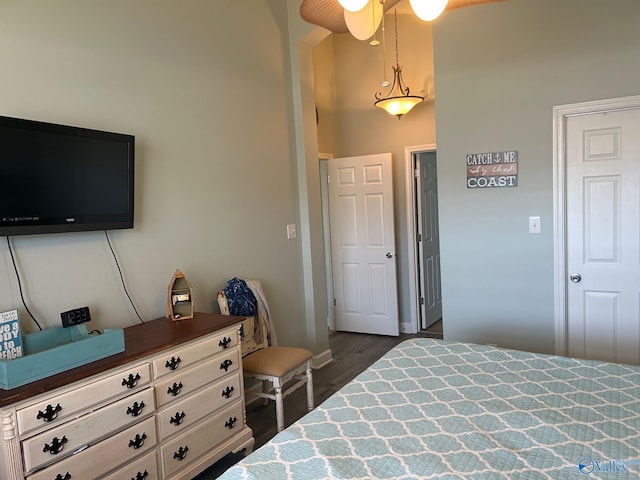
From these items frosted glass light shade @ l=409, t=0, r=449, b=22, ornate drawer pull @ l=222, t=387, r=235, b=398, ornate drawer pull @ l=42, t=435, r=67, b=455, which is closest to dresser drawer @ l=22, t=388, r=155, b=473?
ornate drawer pull @ l=42, t=435, r=67, b=455

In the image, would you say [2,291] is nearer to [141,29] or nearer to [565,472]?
[141,29]

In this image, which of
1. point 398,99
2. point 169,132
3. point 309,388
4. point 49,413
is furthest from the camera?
point 398,99

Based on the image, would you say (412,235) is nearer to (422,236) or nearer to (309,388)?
(422,236)

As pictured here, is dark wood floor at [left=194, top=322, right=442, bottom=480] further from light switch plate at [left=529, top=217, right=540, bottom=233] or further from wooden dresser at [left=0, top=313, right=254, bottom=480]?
light switch plate at [left=529, top=217, right=540, bottom=233]

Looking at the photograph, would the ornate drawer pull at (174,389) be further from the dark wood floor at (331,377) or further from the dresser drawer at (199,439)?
the dark wood floor at (331,377)

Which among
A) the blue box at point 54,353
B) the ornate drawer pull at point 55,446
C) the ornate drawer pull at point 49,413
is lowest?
the ornate drawer pull at point 55,446

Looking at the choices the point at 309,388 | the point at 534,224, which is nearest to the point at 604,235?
the point at 534,224

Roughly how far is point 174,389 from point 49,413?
617mm

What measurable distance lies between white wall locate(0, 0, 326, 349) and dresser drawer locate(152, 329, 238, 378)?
492 millimetres

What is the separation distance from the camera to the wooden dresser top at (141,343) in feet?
5.66

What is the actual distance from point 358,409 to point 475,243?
2.01 m

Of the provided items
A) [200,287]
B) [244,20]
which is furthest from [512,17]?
[200,287]

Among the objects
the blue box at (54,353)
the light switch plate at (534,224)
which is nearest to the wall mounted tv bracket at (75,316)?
the blue box at (54,353)

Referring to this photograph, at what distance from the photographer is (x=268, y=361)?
9.90 ft
